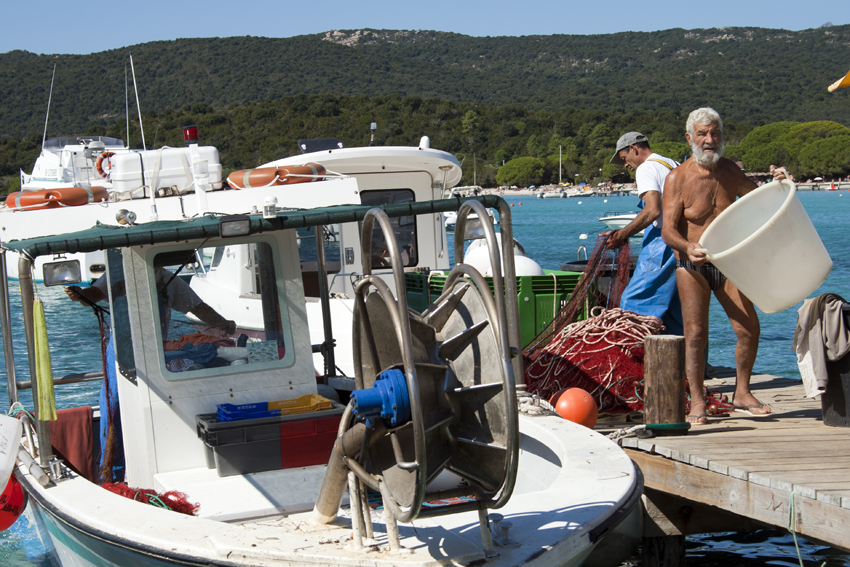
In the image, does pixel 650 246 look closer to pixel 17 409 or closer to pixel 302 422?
pixel 302 422

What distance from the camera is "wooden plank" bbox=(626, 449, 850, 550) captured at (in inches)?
157

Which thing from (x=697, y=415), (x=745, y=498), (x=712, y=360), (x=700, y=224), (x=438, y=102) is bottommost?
(x=712, y=360)

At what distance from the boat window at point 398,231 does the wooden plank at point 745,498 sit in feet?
15.4

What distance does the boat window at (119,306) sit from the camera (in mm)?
4535

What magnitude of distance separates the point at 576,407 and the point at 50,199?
363cm

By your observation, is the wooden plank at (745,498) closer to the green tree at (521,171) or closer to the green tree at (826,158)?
the green tree at (826,158)

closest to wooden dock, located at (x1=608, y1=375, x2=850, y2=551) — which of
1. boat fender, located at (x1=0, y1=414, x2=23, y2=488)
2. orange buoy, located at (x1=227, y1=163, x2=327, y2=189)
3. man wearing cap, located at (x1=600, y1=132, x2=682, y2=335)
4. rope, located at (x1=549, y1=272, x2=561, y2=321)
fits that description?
man wearing cap, located at (x1=600, y1=132, x2=682, y2=335)

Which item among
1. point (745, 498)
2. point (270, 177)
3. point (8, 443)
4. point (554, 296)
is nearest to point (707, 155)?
point (745, 498)

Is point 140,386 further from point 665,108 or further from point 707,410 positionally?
point 665,108

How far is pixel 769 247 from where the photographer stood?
5082 millimetres

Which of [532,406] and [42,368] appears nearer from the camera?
[42,368]

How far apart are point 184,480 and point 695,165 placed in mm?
3708

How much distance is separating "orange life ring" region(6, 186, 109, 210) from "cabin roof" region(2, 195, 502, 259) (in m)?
0.39

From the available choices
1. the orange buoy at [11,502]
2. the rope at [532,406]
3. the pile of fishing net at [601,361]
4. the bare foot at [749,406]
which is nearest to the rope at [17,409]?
the orange buoy at [11,502]
